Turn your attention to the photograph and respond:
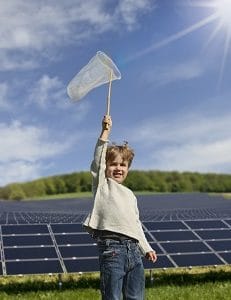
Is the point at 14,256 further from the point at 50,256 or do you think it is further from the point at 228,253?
the point at 228,253

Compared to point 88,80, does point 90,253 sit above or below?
below

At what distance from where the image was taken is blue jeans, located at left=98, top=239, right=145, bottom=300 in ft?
20.4

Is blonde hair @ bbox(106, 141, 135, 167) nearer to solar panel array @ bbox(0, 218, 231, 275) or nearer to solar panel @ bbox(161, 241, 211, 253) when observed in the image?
solar panel array @ bbox(0, 218, 231, 275)

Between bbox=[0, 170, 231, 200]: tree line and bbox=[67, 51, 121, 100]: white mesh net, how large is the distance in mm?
24919

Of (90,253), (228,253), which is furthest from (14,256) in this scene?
(228,253)

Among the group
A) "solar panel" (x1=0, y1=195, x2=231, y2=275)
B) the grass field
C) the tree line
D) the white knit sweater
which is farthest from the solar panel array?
the tree line

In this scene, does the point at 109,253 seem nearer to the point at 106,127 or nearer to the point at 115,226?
the point at 115,226

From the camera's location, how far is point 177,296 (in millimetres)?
10305

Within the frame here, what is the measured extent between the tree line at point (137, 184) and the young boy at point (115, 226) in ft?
81.8

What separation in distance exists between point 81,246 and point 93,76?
256 inches

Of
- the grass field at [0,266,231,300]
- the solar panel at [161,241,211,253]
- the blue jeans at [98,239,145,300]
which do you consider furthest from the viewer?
the solar panel at [161,241,211,253]

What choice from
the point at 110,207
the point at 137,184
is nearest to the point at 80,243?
the point at 110,207

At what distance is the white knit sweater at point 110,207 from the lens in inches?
250

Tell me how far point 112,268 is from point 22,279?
21.3 ft
